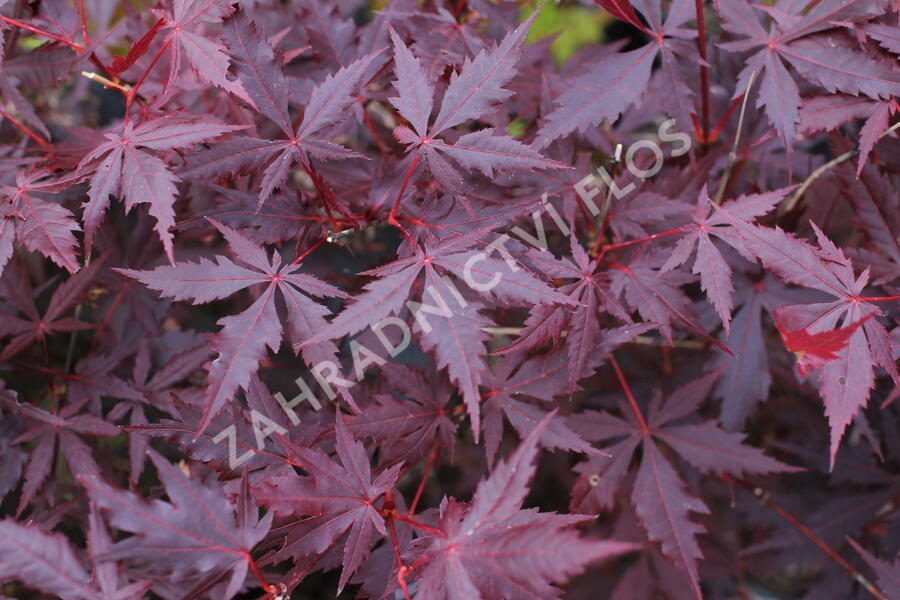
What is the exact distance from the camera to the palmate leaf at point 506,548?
616 millimetres

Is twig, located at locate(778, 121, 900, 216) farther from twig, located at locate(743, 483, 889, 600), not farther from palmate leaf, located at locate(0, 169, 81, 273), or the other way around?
palmate leaf, located at locate(0, 169, 81, 273)

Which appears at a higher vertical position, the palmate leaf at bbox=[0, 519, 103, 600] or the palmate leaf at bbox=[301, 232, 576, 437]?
the palmate leaf at bbox=[301, 232, 576, 437]

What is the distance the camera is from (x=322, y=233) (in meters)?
0.99

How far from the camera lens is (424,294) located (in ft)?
2.64

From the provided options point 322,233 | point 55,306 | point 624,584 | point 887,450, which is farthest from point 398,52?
point 624,584

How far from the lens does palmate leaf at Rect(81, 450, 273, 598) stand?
702 mm

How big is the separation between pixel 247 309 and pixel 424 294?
0.75ft

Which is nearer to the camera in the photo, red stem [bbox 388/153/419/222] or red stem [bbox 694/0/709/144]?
red stem [bbox 388/153/419/222]

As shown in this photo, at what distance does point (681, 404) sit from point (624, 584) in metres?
0.79

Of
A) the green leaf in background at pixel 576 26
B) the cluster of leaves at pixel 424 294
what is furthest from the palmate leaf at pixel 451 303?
the green leaf in background at pixel 576 26

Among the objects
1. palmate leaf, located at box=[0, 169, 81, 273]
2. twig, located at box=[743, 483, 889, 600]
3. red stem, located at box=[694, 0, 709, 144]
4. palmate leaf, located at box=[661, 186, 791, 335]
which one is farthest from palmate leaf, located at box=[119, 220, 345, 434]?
twig, located at box=[743, 483, 889, 600]

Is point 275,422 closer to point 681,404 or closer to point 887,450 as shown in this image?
point 681,404

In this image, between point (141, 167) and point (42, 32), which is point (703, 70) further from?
point (42, 32)

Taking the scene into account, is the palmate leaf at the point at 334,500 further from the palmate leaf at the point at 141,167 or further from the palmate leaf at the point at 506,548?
the palmate leaf at the point at 141,167
